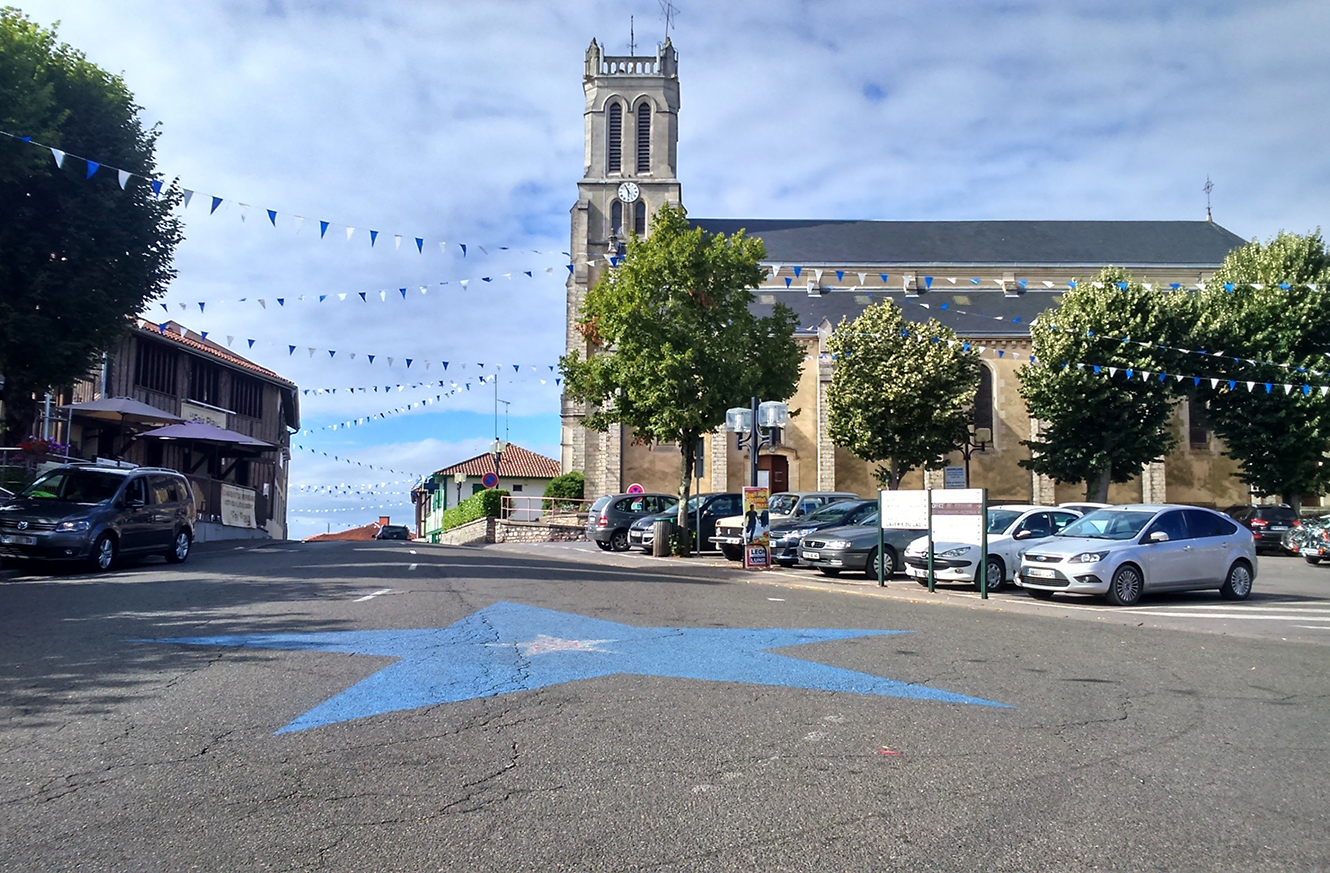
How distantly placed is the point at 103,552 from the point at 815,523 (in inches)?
517

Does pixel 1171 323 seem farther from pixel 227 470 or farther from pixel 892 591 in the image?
pixel 227 470

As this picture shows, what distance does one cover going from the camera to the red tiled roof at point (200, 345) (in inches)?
1266

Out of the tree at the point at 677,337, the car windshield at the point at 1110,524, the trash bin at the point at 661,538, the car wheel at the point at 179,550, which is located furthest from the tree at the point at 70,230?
the car windshield at the point at 1110,524

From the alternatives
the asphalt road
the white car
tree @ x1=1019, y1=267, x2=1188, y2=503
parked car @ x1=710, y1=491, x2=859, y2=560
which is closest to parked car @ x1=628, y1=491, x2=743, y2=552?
parked car @ x1=710, y1=491, x2=859, y2=560

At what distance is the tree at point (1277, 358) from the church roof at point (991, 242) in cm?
1675

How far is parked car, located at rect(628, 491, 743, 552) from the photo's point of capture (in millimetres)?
25828

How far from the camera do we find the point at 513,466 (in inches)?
2365

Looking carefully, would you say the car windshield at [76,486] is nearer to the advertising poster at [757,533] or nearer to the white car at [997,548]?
the advertising poster at [757,533]

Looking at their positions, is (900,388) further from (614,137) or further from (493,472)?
(493,472)

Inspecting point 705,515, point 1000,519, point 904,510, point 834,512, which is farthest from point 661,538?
point 904,510

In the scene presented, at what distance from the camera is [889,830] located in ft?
13.1

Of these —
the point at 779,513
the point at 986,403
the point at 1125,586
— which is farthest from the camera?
the point at 986,403

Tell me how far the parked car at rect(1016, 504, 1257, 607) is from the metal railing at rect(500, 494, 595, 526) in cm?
2436

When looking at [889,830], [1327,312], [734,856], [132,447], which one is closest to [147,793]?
[734,856]
